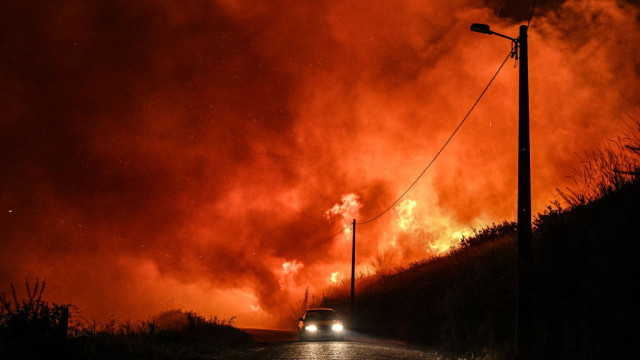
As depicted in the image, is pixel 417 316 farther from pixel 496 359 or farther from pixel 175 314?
pixel 496 359

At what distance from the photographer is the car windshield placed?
82.5ft

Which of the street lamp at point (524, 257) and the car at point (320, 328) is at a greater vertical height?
the street lamp at point (524, 257)

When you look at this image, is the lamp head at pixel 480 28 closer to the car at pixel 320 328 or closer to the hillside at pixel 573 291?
the hillside at pixel 573 291

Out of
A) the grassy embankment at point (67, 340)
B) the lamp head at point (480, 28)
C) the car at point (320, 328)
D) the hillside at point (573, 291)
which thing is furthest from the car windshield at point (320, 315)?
the lamp head at point (480, 28)

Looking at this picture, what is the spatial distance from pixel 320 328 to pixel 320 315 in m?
A: 0.97

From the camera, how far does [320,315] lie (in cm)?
2544

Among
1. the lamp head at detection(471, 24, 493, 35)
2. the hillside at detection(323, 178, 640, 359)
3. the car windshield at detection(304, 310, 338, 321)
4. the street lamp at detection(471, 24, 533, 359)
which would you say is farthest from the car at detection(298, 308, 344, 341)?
the lamp head at detection(471, 24, 493, 35)

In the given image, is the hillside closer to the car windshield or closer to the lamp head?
the lamp head

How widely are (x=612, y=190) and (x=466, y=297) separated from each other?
31.2 ft

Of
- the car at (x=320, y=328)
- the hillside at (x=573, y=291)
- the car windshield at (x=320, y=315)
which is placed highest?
the hillside at (x=573, y=291)

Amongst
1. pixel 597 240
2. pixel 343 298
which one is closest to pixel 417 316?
pixel 343 298

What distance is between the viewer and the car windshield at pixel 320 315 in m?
25.2

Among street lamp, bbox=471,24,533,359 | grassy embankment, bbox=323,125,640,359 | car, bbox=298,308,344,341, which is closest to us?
grassy embankment, bbox=323,125,640,359

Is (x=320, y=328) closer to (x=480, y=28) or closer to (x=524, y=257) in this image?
(x=524, y=257)
